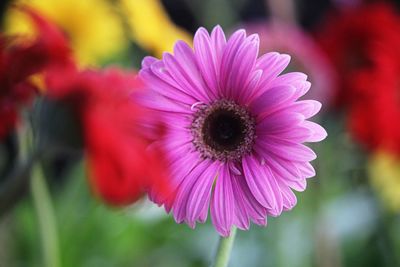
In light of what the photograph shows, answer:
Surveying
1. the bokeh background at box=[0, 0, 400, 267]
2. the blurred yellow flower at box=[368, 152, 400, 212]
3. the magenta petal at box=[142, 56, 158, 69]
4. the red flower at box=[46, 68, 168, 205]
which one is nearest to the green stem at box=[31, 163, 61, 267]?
the red flower at box=[46, 68, 168, 205]

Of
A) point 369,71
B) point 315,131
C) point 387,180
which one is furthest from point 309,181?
point 315,131

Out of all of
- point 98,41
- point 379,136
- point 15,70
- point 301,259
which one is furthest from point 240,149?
point 98,41

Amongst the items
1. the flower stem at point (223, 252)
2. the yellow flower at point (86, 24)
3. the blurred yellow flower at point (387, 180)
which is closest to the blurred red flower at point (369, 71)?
the blurred yellow flower at point (387, 180)

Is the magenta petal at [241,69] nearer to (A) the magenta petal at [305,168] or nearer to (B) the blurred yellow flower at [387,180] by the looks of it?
(A) the magenta petal at [305,168]

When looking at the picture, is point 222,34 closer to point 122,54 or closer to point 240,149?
point 240,149

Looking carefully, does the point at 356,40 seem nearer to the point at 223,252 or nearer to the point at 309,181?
the point at 309,181

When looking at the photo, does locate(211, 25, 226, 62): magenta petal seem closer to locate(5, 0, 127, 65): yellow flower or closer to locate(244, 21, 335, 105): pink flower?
locate(244, 21, 335, 105): pink flower
